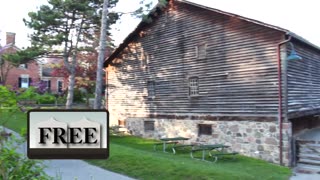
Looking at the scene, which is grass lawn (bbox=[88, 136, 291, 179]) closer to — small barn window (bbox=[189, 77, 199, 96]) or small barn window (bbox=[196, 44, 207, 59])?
small barn window (bbox=[189, 77, 199, 96])

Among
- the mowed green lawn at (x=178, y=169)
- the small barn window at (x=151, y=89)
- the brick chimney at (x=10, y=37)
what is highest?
the brick chimney at (x=10, y=37)

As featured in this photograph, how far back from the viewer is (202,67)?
18328 mm

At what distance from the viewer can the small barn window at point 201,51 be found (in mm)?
18219

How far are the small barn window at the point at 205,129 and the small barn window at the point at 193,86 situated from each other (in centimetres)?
174

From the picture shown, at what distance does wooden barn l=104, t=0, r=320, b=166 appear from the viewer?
15.3 meters

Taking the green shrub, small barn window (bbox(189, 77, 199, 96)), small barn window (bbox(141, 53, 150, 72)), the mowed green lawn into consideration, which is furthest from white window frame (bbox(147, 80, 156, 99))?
the green shrub

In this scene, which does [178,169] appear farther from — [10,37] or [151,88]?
[10,37]

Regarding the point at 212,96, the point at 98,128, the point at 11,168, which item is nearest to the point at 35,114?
the point at 98,128

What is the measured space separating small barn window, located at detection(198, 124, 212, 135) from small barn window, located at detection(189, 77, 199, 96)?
1744 mm

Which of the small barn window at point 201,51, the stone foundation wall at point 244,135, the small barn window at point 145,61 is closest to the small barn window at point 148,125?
the stone foundation wall at point 244,135

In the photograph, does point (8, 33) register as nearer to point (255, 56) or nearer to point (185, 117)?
point (185, 117)

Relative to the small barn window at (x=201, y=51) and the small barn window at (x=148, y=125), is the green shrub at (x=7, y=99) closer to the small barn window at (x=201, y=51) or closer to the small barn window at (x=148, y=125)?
the small barn window at (x=201, y=51)

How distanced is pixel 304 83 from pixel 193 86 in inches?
221

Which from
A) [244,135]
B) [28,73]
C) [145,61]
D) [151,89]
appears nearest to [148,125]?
[151,89]
